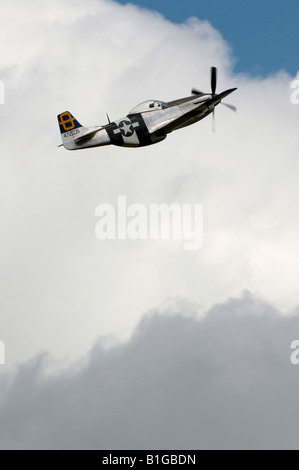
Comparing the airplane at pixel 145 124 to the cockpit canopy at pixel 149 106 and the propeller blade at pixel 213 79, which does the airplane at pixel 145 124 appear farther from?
the propeller blade at pixel 213 79

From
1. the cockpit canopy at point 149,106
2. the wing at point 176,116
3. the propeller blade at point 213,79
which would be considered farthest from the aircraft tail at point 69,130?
the propeller blade at point 213,79

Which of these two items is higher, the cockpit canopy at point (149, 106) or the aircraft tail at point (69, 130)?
the cockpit canopy at point (149, 106)

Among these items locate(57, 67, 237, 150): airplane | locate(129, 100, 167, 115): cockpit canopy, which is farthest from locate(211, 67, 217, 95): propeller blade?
locate(129, 100, 167, 115): cockpit canopy

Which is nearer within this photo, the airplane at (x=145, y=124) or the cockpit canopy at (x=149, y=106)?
the airplane at (x=145, y=124)

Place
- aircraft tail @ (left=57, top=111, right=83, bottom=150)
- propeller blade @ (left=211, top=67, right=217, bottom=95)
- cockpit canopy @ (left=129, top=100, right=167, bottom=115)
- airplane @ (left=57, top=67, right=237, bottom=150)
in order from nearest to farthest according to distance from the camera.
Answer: airplane @ (left=57, top=67, right=237, bottom=150), cockpit canopy @ (left=129, top=100, right=167, bottom=115), aircraft tail @ (left=57, top=111, right=83, bottom=150), propeller blade @ (left=211, top=67, right=217, bottom=95)

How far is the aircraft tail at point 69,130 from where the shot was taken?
3095 inches

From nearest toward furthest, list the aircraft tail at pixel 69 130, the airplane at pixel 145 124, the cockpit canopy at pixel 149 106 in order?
the airplane at pixel 145 124, the cockpit canopy at pixel 149 106, the aircraft tail at pixel 69 130

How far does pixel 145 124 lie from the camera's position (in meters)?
77.2

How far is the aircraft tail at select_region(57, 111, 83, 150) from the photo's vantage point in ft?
258

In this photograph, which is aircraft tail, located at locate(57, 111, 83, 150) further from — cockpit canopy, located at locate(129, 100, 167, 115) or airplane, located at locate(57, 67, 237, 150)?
cockpit canopy, located at locate(129, 100, 167, 115)

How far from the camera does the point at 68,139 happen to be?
258 ft

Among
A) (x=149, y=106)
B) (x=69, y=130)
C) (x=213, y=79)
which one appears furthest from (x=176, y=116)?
(x=69, y=130)
